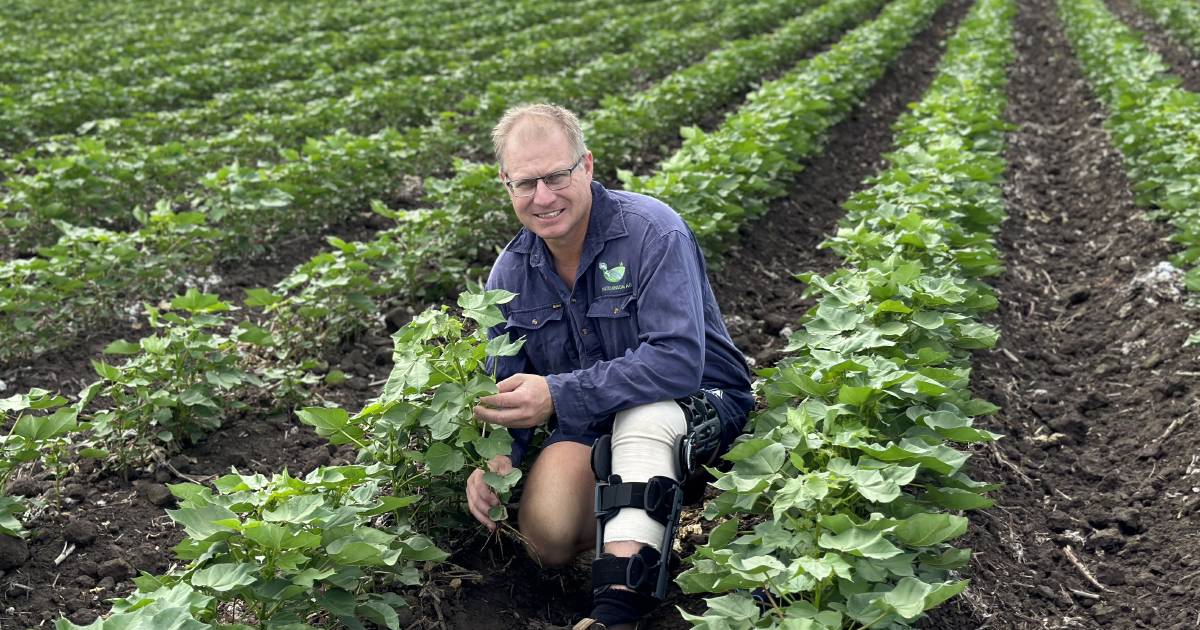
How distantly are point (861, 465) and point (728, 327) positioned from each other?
2815mm

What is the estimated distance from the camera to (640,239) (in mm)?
3371

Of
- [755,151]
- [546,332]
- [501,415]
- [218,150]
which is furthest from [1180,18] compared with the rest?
[501,415]

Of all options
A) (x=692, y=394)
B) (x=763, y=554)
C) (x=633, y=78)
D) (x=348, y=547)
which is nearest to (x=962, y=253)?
(x=692, y=394)

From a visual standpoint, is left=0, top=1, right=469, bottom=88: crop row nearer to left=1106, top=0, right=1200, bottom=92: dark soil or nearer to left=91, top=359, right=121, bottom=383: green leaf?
left=91, top=359, right=121, bottom=383: green leaf

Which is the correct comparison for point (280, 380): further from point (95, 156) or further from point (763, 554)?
point (95, 156)

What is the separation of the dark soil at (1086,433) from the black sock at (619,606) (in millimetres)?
871

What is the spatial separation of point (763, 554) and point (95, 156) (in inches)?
248

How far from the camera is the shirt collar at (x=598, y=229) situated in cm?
341

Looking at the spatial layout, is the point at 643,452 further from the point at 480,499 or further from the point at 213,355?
the point at 213,355

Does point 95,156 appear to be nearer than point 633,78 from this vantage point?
Yes

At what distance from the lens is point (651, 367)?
10.2 feet

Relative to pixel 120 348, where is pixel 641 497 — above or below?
above

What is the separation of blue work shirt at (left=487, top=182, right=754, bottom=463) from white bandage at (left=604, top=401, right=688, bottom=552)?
0.16 feet

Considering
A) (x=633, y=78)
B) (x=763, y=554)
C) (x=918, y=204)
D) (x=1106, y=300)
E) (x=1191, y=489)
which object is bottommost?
(x=633, y=78)
